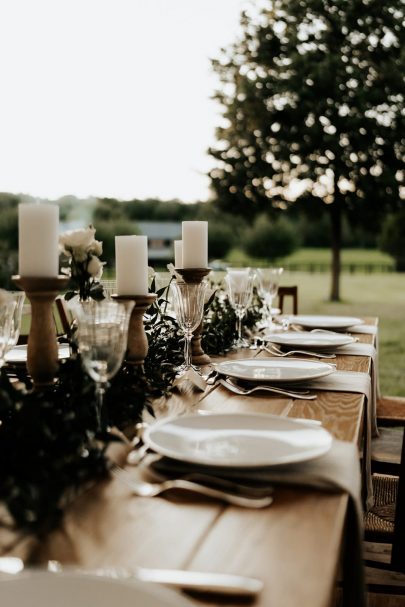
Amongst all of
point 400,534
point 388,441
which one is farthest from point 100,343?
point 388,441

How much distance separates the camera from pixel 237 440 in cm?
117

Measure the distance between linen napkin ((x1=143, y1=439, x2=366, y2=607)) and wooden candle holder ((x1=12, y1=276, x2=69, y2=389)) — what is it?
375 mm

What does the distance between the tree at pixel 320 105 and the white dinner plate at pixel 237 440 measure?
11.3 metres

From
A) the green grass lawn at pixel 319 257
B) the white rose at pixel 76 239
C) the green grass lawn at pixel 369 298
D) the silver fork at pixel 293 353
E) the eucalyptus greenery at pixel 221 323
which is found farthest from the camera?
the green grass lawn at pixel 319 257

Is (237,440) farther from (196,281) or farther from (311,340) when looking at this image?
(311,340)

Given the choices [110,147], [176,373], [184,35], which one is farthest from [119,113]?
[176,373]

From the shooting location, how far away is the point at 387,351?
772cm

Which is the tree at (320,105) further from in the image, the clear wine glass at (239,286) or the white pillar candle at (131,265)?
the white pillar candle at (131,265)

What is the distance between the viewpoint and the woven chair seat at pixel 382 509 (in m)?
1.75

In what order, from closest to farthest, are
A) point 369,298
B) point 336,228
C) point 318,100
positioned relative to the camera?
point 318,100 → point 336,228 → point 369,298

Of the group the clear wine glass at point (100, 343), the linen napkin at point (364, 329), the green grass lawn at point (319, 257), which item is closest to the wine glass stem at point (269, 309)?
the linen napkin at point (364, 329)

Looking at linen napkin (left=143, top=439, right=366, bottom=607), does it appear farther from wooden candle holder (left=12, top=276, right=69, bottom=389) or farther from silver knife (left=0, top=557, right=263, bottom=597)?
wooden candle holder (left=12, top=276, right=69, bottom=389)

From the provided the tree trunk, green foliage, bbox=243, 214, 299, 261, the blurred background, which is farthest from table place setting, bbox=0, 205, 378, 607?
green foliage, bbox=243, 214, 299, 261

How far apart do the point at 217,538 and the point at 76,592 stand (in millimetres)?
214
